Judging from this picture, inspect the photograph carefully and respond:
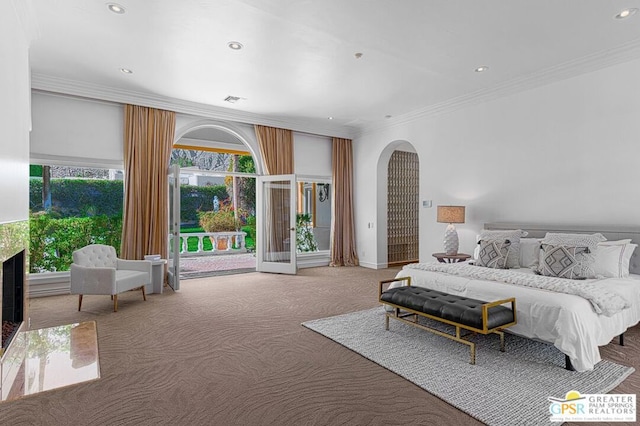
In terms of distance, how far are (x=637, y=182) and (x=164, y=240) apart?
668 centimetres

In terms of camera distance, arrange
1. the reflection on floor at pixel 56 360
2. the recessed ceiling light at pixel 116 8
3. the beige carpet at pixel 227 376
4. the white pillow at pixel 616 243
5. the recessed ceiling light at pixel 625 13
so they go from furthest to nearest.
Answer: the white pillow at pixel 616 243, the recessed ceiling light at pixel 625 13, the recessed ceiling light at pixel 116 8, the reflection on floor at pixel 56 360, the beige carpet at pixel 227 376

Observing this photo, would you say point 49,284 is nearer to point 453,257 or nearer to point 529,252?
point 453,257

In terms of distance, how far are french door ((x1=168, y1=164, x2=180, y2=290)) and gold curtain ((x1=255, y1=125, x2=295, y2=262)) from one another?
1.90 m

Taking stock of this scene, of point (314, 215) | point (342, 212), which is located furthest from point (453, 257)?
point (314, 215)

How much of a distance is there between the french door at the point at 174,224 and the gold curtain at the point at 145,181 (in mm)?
115

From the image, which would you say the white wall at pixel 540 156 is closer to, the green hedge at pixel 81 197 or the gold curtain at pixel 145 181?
the gold curtain at pixel 145 181

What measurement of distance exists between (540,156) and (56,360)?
5.97 metres

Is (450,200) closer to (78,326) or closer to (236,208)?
(78,326)

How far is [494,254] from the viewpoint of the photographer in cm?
437

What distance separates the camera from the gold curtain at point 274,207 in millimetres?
7336

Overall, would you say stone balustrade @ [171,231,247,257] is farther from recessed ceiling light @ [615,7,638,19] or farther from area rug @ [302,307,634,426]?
recessed ceiling light @ [615,7,638,19]

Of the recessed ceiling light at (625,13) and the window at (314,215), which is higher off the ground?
the recessed ceiling light at (625,13)

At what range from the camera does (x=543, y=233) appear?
4.88 m

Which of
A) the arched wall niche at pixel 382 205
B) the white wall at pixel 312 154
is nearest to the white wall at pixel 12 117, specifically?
the white wall at pixel 312 154
